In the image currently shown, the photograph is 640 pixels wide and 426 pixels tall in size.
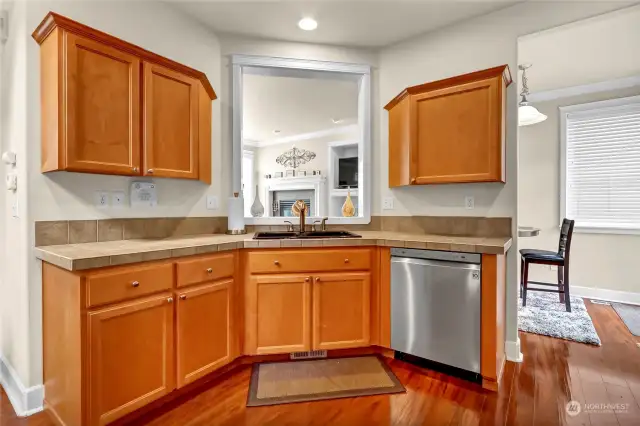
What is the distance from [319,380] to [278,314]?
1.59ft

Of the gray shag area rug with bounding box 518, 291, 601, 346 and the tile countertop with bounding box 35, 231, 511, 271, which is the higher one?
the tile countertop with bounding box 35, 231, 511, 271

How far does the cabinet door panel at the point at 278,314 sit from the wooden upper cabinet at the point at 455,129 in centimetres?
118

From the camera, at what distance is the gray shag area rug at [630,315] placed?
9.67 feet

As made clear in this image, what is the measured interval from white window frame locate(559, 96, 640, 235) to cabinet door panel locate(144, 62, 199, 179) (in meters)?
4.12

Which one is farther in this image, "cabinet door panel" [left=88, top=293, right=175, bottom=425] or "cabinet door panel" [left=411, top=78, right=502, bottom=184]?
"cabinet door panel" [left=411, top=78, right=502, bottom=184]

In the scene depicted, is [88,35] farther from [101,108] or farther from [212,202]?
[212,202]

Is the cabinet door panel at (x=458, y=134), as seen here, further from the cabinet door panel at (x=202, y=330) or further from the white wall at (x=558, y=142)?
the cabinet door panel at (x=202, y=330)

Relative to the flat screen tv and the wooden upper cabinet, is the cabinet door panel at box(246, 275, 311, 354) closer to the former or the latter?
the wooden upper cabinet

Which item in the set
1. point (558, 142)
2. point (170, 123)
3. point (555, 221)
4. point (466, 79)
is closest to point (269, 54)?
point (170, 123)

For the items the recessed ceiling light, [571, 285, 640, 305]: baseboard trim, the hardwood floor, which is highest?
the recessed ceiling light

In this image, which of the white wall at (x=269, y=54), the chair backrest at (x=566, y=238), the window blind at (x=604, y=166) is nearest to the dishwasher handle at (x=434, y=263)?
the white wall at (x=269, y=54)

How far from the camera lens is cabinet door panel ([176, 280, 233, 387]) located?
6.05 ft

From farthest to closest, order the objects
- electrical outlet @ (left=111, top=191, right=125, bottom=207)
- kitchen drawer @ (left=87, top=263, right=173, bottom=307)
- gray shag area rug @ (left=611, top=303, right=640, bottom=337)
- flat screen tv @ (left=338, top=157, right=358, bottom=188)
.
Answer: flat screen tv @ (left=338, top=157, right=358, bottom=188) < gray shag area rug @ (left=611, top=303, right=640, bottom=337) < electrical outlet @ (left=111, top=191, right=125, bottom=207) < kitchen drawer @ (left=87, top=263, right=173, bottom=307)

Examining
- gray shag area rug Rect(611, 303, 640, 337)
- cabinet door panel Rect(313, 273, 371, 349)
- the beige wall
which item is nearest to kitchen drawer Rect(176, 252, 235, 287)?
cabinet door panel Rect(313, 273, 371, 349)
